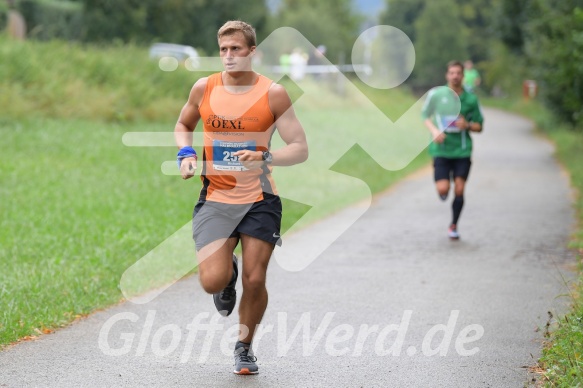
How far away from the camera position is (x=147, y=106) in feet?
81.6

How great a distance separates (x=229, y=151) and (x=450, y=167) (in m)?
6.90

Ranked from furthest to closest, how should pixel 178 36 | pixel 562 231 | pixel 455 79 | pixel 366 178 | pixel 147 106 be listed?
1. pixel 178 36
2. pixel 147 106
3. pixel 366 178
4. pixel 562 231
5. pixel 455 79

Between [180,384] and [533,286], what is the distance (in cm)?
450

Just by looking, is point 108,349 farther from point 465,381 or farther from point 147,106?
point 147,106

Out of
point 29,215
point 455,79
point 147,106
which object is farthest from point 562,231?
point 147,106

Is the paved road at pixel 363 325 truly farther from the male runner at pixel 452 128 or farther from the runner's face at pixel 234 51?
the runner's face at pixel 234 51

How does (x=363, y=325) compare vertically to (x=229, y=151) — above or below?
below

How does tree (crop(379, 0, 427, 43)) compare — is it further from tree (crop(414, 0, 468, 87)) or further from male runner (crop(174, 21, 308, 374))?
male runner (crop(174, 21, 308, 374))

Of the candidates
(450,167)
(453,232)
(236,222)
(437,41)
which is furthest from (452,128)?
(437,41)

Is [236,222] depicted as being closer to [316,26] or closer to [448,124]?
[448,124]

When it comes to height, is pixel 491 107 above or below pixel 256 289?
below

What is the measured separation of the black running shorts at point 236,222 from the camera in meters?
6.48

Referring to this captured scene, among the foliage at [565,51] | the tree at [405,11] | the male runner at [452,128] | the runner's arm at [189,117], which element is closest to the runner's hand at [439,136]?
the male runner at [452,128]

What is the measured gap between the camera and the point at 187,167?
6176mm
